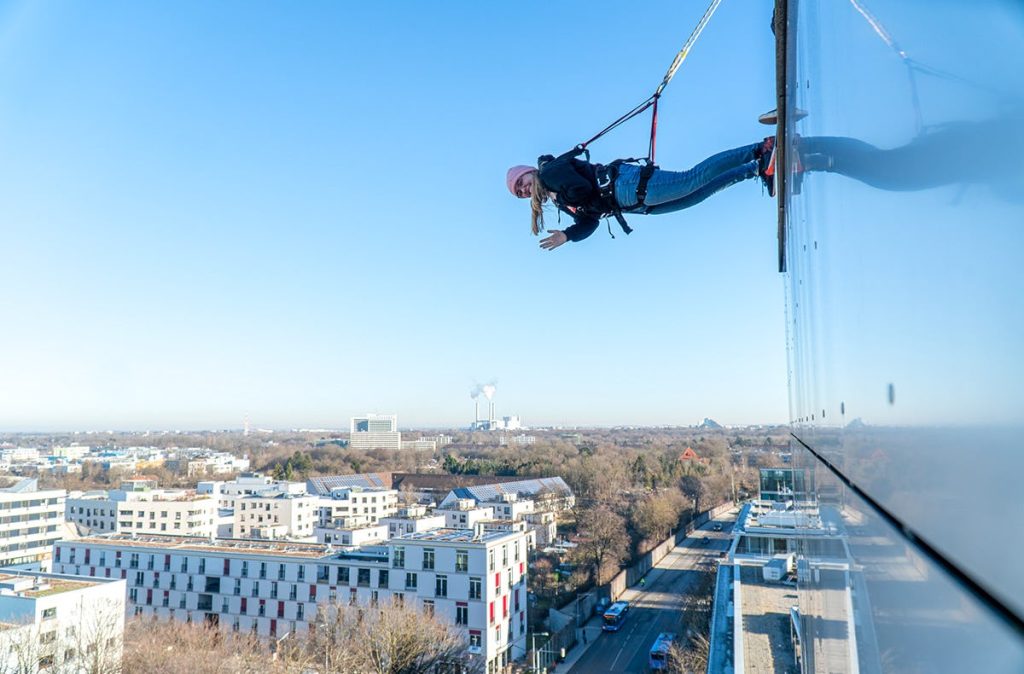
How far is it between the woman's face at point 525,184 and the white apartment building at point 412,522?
961 inches

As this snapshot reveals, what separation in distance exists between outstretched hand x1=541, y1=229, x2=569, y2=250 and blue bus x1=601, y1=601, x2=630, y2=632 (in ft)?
68.6

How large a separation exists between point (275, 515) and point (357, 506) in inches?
174

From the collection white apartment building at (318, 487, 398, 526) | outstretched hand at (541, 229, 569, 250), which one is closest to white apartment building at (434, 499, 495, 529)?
white apartment building at (318, 487, 398, 526)

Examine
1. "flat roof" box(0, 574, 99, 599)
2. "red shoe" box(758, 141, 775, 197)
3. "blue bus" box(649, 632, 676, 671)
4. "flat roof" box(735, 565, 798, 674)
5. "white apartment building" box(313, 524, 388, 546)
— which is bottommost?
"blue bus" box(649, 632, 676, 671)

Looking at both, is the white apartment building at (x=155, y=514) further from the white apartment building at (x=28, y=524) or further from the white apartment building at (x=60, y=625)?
the white apartment building at (x=60, y=625)

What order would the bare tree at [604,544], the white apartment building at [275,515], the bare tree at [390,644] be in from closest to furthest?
the bare tree at [390,644], the bare tree at [604,544], the white apartment building at [275,515]

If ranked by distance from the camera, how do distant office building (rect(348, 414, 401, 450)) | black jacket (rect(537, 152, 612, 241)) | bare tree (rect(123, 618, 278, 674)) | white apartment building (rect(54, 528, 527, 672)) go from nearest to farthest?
1. black jacket (rect(537, 152, 612, 241))
2. bare tree (rect(123, 618, 278, 674))
3. white apartment building (rect(54, 528, 527, 672))
4. distant office building (rect(348, 414, 401, 450))

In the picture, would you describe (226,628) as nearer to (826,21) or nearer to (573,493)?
(826,21)

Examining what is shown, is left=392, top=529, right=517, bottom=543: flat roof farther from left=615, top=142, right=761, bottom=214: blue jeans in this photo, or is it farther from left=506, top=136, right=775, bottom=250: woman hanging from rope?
left=615, top=142, right=761, bottom=214: blue jeans

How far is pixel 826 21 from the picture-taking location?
0.80 meters

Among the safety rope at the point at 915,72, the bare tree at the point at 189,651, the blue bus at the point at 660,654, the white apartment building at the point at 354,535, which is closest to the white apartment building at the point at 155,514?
the white apartment building at the point at 354,535

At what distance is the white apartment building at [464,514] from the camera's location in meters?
29.9

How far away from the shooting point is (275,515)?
3284 cm

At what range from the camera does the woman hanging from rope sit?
2.07 m
